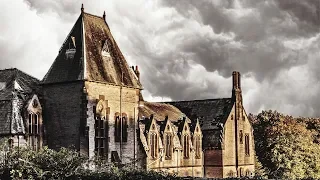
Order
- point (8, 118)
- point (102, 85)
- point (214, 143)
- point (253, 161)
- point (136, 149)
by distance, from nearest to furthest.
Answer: point (8, 118) → point (102, 85) → point (136, 149) → point (214, 143) → point (253, 161)

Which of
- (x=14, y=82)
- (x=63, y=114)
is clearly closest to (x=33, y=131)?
(x=63, y=114)

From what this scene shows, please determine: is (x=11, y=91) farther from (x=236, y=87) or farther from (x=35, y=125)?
(x=236, y=87)

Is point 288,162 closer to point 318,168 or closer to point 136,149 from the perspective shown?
point 318,168

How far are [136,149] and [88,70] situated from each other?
34.1ft

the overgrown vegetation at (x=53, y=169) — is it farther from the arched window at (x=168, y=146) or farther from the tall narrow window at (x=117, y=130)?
the arched window at (x=168, y=146)

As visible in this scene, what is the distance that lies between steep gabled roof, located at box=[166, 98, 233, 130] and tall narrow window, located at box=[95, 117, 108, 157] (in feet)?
78.3

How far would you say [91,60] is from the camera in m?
61.5

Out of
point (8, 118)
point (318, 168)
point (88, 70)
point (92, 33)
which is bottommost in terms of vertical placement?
point (318, 168)

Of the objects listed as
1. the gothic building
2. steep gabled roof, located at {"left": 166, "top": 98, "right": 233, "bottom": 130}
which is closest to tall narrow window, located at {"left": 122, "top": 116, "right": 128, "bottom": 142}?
the gothic building

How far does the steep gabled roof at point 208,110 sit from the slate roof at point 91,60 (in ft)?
65.1

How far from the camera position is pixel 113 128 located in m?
62.8

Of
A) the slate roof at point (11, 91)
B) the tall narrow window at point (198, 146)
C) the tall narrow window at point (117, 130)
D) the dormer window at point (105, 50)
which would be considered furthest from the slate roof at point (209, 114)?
the slate roof at point (11, 91)

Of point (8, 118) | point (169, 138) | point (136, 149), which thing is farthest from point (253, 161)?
point (8, 118)

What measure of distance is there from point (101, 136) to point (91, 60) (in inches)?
284
